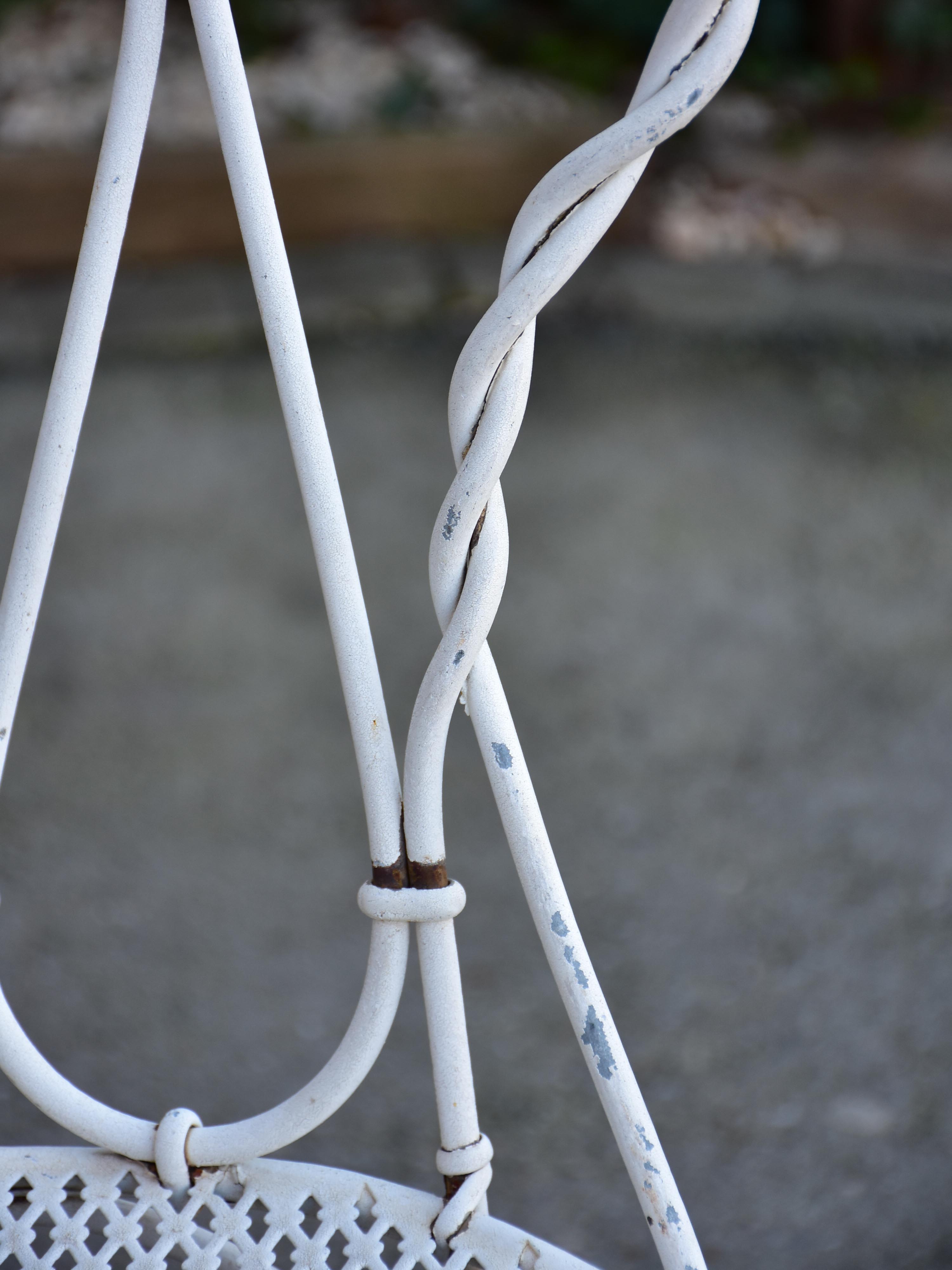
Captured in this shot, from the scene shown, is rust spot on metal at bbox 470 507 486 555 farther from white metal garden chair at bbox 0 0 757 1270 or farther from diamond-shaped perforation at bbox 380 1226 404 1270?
diamond-shaped perforation at bbox 380 1226 404 1270

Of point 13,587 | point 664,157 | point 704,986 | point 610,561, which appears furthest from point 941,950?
point 664,157

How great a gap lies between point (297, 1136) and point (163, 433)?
2.37 m

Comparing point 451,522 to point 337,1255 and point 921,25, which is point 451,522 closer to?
point 337,1255

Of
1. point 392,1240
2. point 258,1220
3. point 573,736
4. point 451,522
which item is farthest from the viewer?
point 573,736

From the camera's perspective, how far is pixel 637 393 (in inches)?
108

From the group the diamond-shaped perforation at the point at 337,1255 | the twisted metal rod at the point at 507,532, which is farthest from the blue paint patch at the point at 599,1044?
the diamond-shaped perforation at the point at 337,1255

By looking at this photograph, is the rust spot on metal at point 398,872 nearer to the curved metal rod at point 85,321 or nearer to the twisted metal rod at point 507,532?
the twisted metal rod at point 507,532

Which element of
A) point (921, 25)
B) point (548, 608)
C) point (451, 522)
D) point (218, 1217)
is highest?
point (921, 25)

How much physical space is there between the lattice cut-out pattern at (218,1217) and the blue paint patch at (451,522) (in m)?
0.30

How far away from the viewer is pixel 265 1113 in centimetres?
49

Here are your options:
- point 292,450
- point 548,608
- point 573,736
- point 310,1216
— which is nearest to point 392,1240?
point 310,1216

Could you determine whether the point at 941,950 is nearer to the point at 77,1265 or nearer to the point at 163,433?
the point at 77,1265

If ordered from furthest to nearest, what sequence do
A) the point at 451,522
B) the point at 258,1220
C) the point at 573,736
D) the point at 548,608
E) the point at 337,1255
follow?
the point at 548,608
the point at 573,736
the point at 337,1255
the point at 258,1220
the point at 451,522

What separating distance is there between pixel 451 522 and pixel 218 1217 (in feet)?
1.10
